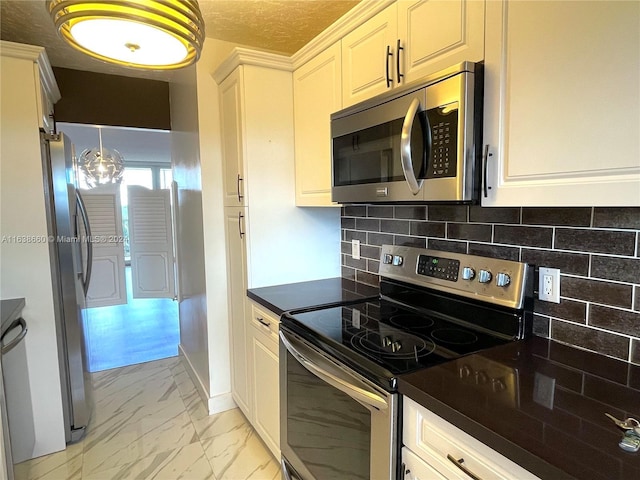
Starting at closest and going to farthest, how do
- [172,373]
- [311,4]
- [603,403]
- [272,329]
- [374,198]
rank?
[603,403] → [374,198] → [272,329] → [311,4] → [172,373]

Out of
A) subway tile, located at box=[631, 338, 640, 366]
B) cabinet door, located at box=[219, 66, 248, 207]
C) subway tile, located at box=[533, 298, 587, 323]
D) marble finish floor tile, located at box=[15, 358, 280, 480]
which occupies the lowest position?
marble finish floor tile, located at box=[15, 358, 280, 480]

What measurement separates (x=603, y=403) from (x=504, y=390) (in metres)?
0.21

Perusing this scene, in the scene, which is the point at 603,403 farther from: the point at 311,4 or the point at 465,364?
the point at 311,4

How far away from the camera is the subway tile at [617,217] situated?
1067mm

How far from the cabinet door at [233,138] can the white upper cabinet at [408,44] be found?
0.67 m

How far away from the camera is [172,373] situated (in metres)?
3.16

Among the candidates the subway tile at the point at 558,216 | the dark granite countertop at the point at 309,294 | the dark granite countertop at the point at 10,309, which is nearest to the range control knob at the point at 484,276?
the subway tile at the point at 558,216

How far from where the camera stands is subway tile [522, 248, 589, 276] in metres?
1.19

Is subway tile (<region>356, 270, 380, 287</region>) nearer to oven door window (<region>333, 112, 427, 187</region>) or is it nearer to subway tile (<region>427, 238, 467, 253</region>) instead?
subway tile (<region>427, 238, 467, 253</region>)

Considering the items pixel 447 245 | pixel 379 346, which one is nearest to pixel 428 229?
pixel 447 245

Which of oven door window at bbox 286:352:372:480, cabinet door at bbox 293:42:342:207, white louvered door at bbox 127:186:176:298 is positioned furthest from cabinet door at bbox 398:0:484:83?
white louvered door at bbox 127:186:176:298

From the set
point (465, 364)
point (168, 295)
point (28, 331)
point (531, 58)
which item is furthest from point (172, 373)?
point (531, 58)

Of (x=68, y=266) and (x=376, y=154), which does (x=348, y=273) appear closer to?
(x=376, y=154)

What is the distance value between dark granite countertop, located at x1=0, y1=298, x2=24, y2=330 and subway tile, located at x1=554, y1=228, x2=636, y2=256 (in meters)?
2.26
